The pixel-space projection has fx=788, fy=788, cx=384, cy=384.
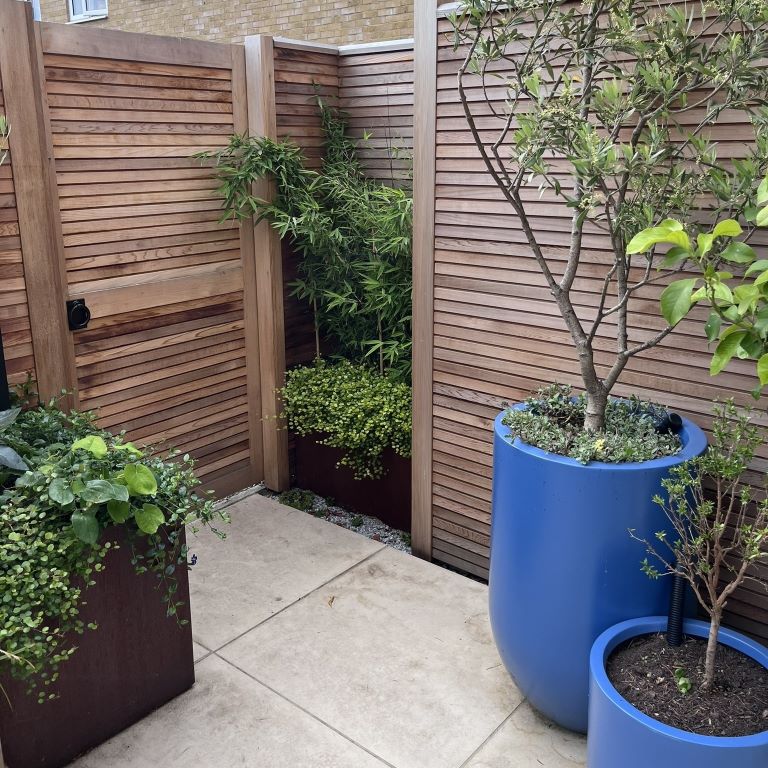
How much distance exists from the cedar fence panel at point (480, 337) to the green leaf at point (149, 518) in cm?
138

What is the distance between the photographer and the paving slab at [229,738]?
7.65 feet

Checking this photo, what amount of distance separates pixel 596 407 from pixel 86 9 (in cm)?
1040

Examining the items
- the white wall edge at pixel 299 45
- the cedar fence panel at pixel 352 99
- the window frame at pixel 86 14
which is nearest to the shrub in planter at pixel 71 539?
the cedar fence panel at pixel 352 99

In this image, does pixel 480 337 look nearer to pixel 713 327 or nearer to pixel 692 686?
pixel 713 327

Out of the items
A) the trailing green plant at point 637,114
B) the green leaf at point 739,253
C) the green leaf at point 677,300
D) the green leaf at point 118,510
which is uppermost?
the trailing green plant at point 637,114

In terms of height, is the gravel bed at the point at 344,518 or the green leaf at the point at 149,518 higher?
the green leaf at the point at 149,518

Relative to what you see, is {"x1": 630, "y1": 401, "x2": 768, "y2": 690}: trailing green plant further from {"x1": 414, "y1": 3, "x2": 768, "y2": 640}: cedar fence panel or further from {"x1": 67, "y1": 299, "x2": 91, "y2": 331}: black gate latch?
{"x1": 67, "y1": 299, "x2": 91, "y2": 331}: black gate latch

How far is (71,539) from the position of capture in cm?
208

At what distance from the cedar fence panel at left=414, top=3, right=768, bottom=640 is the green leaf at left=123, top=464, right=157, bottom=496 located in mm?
1369

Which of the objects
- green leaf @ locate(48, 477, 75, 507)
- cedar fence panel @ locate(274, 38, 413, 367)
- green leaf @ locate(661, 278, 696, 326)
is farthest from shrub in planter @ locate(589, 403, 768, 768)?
cedar fence panel @ locate(274, 38, 413, 367)

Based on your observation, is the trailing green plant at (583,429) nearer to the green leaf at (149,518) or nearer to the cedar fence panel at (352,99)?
the green leaf at (149,518)

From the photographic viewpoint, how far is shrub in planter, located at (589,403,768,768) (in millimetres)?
1768

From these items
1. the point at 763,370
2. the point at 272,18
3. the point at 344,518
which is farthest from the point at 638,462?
the point at 272,18

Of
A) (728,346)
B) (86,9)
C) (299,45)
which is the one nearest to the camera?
(728,346)
